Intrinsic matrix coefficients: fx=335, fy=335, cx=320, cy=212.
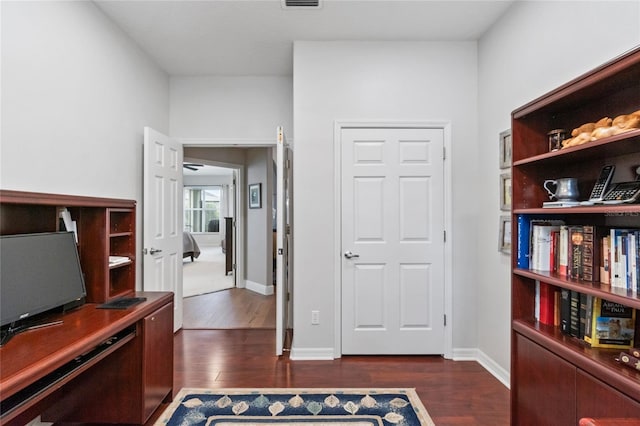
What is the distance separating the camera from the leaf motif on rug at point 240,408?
2093 millimetres

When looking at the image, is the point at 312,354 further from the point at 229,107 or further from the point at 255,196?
the point at 255,196

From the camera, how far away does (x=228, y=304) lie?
461cm

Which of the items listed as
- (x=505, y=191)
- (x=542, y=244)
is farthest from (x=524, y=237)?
(x=505, y=191)

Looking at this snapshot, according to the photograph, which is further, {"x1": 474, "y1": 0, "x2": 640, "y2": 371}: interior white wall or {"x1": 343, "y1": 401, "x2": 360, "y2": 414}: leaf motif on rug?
{"x1": 343, "y1": 401, "x2": 360, "y2": 414}: leaf motif on rug

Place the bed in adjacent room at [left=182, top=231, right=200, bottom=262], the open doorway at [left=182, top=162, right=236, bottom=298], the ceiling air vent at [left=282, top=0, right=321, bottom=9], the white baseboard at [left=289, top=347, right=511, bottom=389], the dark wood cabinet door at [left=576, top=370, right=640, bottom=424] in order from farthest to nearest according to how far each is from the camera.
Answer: the open doorway at [left=182, top=162, right=236, bottom=298] < the bed in adjacent room at [left=182, top=231, right=200, bottom=262] < the white baseboard at [left=289, top=347, right=511, bottom=389] < the ceiling air vent at [left=282, top=0, right=321, bottom=9] < the dark wood cabinet door at [left=576, top=370, right=640, bottom=424]

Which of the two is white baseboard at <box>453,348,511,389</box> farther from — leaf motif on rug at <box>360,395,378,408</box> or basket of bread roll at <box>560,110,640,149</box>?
basket of bread roll at <box>560,110,640,149</box>

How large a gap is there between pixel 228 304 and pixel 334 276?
228cm

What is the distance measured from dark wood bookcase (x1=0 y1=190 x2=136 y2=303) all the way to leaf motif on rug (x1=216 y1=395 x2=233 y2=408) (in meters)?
0.95

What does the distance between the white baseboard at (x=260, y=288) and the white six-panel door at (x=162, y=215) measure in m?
1.70

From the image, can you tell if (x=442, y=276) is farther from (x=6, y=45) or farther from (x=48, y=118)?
(x=6, y=45)

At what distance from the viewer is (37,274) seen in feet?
→ 5.33

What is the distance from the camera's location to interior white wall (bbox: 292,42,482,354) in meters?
2.93

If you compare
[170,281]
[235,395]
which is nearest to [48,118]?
[170,281]

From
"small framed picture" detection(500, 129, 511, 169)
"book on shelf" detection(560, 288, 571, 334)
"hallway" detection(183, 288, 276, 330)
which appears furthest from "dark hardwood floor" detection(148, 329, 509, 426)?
"small framed picture" detection(500, 129, 511, 169)
